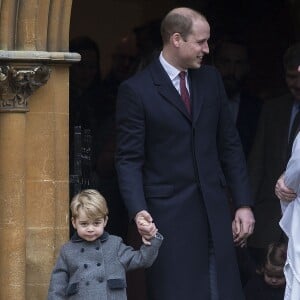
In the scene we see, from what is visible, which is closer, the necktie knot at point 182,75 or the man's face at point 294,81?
the necktie knot at point 182,75

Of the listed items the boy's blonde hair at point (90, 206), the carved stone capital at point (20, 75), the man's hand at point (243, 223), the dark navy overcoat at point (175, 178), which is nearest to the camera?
the boy's blonde hair at point (90, 206)

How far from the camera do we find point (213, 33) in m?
10.0

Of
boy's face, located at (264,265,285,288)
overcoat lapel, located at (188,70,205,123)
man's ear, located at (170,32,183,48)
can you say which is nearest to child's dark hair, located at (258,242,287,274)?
boy's face, located at (264,265,285,288)

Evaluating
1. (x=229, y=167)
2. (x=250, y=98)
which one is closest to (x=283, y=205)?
(x=229, y=167)

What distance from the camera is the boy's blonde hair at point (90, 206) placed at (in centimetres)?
760

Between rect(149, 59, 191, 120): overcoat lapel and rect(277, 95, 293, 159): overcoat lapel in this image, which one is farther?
rect(277, 95, 293, 159): overcoat lapel

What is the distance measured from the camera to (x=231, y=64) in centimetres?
952

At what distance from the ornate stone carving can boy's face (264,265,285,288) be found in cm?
171

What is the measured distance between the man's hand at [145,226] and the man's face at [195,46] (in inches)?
30.6

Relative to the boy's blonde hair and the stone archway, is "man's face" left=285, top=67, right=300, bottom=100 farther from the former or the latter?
the boy's blonde hair

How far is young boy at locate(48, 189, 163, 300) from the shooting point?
7633 millimetres

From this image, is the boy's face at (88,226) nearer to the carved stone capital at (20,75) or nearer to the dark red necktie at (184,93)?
the carved stone capital at (20,75)

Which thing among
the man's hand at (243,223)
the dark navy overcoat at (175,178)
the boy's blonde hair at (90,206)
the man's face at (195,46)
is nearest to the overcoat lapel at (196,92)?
the dark navy overcoat at (175,178)

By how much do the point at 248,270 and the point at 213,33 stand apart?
155 centimetres
